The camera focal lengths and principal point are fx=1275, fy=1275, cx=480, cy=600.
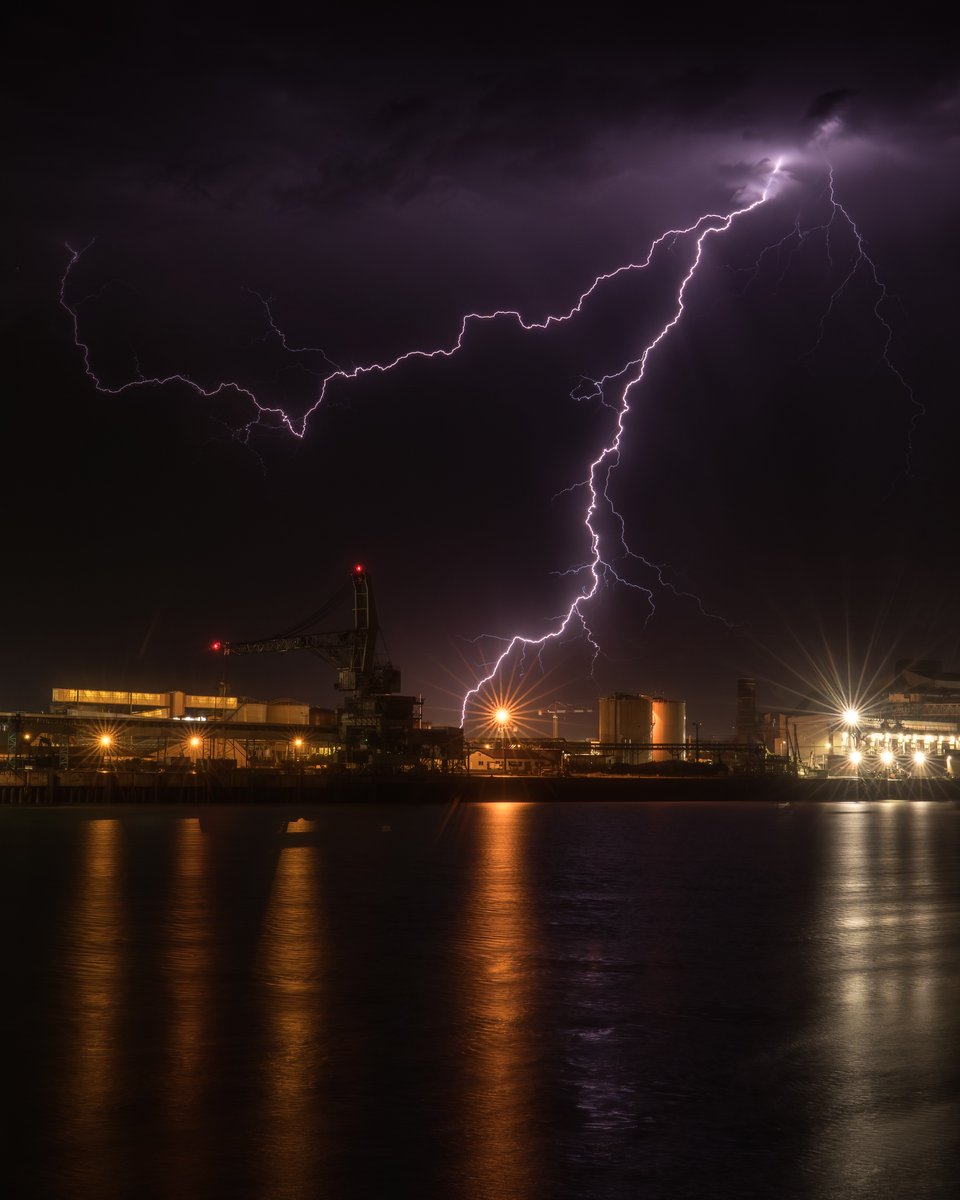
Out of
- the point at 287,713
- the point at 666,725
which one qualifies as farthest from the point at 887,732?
the point at 287,713

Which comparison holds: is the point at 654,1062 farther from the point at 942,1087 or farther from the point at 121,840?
the point at 121,840

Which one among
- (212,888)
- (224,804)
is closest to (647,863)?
(212,888)

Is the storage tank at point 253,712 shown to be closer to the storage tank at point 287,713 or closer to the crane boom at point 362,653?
the storage tank at point 287,713

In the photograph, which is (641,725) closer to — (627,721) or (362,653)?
(627,721)

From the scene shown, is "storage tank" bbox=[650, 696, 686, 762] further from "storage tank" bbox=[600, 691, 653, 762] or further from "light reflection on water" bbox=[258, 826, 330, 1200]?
"light reflection on water" bbox=[258, 826, 330, 1200]

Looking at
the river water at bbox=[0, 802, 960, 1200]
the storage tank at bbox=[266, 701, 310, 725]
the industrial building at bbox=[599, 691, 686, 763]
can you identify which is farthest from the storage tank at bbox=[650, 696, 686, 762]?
the river water at bbox=[0, 802, 960, 1200]

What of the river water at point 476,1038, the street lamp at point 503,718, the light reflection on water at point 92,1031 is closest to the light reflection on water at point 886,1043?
the river water at point 476,1038

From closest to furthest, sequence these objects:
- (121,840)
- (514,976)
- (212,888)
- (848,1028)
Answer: (848,1028)
(514,976)
(212,888)
(121,840)
